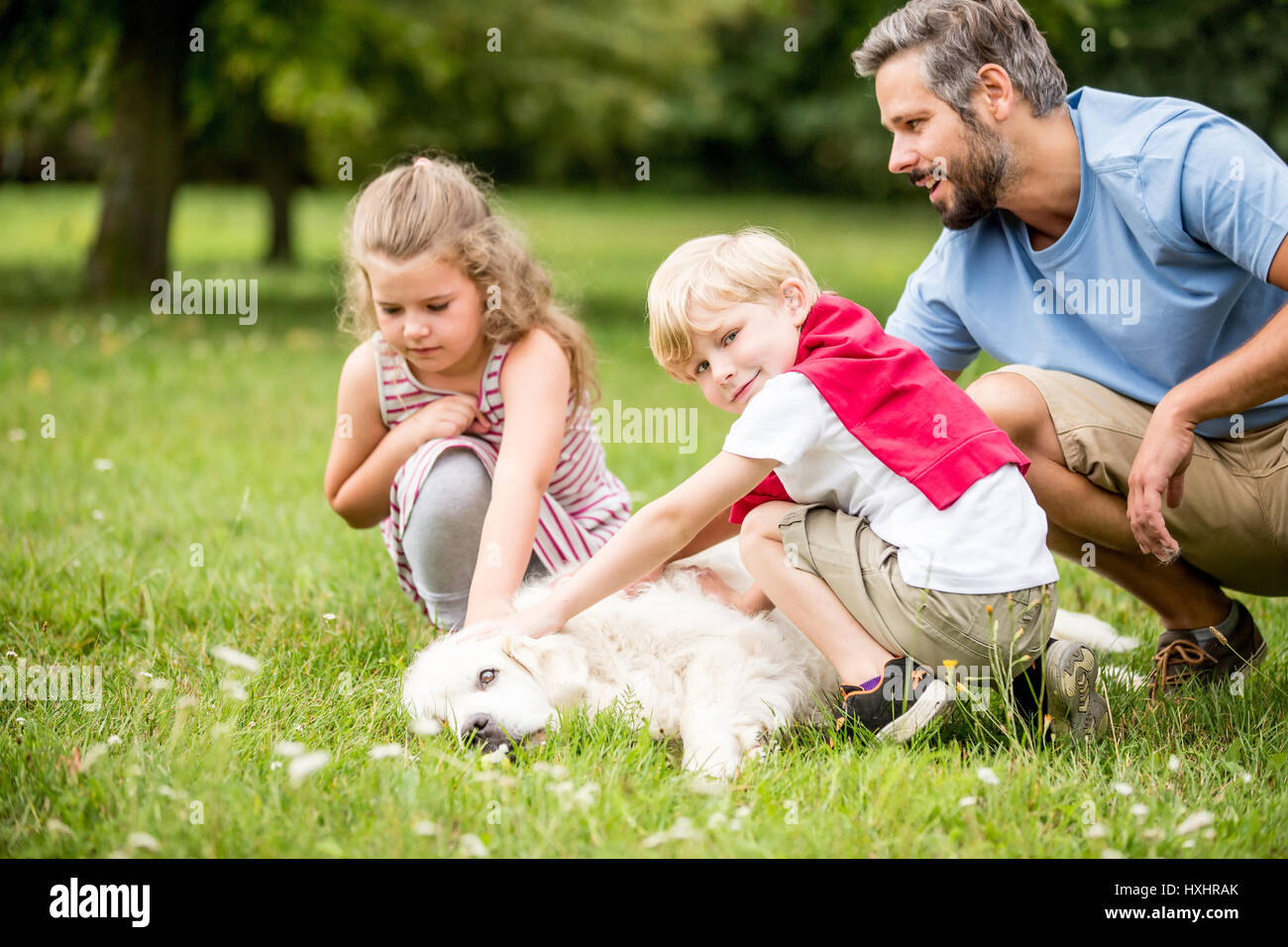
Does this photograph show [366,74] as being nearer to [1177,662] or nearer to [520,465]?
[520,465]

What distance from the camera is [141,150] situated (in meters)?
10.3

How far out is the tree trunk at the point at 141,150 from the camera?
10.1 metres

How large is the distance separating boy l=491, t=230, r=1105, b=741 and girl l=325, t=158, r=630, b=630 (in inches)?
21.6

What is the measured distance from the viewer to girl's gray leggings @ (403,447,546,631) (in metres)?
3.08

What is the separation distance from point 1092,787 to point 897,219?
25110 mm

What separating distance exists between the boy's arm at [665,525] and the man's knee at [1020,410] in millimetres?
762

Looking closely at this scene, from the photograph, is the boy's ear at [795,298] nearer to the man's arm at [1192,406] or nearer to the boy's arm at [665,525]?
the boy's arm at [665,525]

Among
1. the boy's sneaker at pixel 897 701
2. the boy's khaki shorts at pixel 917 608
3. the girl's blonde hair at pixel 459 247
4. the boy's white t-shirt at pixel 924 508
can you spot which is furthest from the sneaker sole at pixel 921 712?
the girl's blonde hair at pixel 459 247

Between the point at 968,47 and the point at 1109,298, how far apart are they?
2.41 feet

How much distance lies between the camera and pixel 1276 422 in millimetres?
2951
